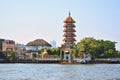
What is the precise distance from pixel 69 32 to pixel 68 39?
197 centimetres

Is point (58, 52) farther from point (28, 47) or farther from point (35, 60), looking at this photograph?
point (28, 47)

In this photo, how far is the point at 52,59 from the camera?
5010 inches

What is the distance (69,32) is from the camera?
126188 mm

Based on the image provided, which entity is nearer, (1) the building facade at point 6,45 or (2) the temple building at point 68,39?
(2) the temple building at point 68,39

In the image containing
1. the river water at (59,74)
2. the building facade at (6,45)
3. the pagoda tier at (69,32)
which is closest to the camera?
the river water at (59,74)

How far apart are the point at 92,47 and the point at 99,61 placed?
417 centimetres

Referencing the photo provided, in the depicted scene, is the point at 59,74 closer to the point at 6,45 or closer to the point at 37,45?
the point at 6,45

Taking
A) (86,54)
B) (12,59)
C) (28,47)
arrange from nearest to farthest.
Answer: (86,54)
(12,59)
(28,47)

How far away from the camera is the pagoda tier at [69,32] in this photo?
12588 cm

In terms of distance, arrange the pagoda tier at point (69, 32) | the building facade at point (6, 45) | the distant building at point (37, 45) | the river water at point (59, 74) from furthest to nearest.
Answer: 1. the distant building at point (37, 45)
2. the building facade at point (6, 45)
3. the pagoda tier at point (69, 32)
4. the river water at point (59, 74)

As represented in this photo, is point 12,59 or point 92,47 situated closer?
point 92,47

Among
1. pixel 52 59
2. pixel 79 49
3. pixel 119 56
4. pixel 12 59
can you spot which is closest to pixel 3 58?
pixel 12 59

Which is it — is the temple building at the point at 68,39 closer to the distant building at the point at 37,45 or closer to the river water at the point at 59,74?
the distant building at the point at 37,45

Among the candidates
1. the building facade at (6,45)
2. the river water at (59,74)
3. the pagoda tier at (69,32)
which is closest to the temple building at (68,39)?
the pagoda tier at (69,32)
